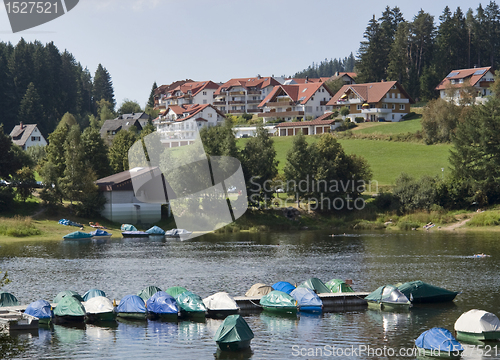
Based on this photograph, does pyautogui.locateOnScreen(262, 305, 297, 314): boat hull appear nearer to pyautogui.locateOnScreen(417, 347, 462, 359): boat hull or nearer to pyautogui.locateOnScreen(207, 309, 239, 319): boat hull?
pyautogui.locateOnScreen(207, 309, 239, 319): boat hull

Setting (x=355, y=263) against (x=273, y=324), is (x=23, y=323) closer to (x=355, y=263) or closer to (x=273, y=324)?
(x=273, y=324)

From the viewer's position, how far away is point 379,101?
459ft

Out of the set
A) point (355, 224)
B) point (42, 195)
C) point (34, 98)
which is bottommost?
point (355, 224)

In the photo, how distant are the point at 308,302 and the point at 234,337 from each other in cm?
897

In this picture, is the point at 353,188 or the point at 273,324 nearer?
the point at 273,324

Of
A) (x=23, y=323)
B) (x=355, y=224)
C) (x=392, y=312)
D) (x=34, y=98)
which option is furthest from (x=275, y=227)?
(x=34, y=98)

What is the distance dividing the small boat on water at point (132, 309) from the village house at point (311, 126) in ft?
328

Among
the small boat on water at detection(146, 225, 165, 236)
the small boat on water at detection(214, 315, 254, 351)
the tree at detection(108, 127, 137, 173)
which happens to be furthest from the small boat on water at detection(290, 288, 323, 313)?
the tree at detection(108, 127, 137, 173)

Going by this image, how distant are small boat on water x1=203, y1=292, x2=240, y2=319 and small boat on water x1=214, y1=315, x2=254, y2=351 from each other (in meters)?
6.11

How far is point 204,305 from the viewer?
32469 millimetres

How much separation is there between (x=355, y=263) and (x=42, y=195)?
46.9 meters

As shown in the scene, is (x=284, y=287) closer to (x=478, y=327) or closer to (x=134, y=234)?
(x=478, y=327)

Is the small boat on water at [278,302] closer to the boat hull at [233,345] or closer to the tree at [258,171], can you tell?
the boat hull at [233,345]

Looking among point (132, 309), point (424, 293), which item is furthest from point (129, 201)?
point (424, 293)
